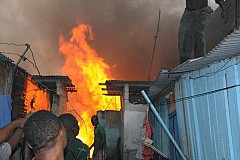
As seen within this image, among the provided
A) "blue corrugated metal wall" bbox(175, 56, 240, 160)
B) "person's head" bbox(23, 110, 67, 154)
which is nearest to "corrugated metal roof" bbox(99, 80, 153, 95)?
"blue corrugated metal wall" bbox(175, 56, 240, 160)

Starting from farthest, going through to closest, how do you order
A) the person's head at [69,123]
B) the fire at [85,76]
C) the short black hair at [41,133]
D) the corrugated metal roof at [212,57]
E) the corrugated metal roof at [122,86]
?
1. the fire at [85,76]
2. the corrugated metal roof at [122,86]
3. the corrugated metal roof at [212,57]
4. the person's head at [69,123]
5. the short black hair at [41,133]

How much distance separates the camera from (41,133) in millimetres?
2322

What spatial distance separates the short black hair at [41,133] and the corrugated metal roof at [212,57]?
2774 mm

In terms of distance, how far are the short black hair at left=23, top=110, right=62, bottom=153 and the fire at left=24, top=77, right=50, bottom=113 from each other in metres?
6.05

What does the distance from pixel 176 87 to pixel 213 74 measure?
229 cm

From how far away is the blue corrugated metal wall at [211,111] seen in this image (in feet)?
16.6

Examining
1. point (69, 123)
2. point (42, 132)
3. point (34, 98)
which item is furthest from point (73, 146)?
point (34, 98)

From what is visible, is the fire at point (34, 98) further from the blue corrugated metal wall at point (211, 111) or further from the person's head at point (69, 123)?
the person's head at point (69, 123)

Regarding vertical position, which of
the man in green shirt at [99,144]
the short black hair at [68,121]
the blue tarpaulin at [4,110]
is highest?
the blue tarpaulin at [4,110]

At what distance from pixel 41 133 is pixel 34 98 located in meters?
7.77

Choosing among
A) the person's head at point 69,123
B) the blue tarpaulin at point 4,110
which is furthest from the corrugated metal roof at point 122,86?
the person's head at point 69,123

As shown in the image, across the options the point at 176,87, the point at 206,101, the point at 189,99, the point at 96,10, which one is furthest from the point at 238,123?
the point at 96,10

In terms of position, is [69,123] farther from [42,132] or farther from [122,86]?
[122,86]

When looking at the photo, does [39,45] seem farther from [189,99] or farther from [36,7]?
[189,99]
